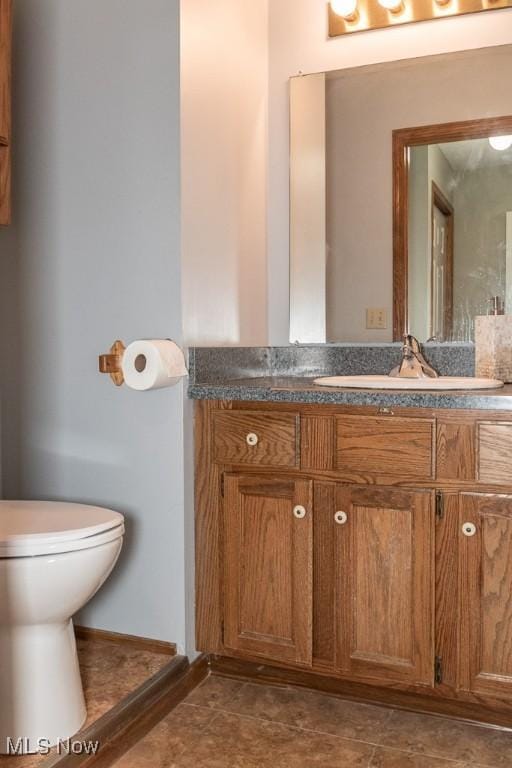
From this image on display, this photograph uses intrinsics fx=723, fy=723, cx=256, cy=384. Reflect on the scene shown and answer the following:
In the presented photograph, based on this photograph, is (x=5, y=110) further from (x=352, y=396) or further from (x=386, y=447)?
(x=386, y=447)

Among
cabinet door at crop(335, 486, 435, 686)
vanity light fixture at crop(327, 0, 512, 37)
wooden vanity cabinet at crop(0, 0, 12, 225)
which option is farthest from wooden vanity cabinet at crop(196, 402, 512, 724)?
vanity light fixture at crop(327, 0, 512, 37)

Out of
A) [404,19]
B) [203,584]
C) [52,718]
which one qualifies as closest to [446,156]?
[404,19]

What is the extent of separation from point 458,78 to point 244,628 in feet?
5.59

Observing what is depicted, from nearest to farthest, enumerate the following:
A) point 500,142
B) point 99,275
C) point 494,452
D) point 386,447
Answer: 1. point 494,452
2. point 386,447
3. point 99,275
4. point 500,142

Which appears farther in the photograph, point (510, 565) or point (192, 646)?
point (192, 646)

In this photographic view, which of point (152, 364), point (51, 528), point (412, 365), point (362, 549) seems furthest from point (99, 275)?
point (362, 549)

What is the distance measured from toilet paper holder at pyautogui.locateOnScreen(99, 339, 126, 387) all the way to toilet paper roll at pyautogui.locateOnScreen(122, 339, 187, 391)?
89 mm

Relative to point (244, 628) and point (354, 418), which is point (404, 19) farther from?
point (244, 628)

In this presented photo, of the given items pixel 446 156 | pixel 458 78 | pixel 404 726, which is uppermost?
pixel 458 78

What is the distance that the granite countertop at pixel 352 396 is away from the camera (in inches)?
64.3

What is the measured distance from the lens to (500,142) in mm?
2119

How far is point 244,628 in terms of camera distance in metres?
1.91

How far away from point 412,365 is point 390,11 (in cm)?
113

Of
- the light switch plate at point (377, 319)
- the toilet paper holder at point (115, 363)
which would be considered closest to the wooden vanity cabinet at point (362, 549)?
the toilet paper holder at point (115, 363)
